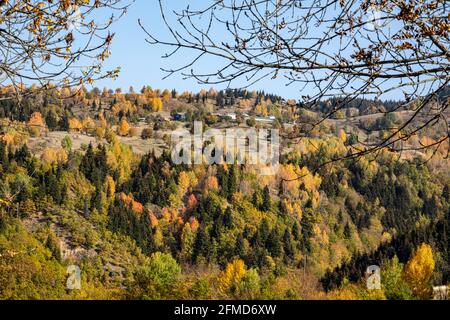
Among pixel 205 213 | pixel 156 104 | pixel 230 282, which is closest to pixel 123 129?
pixel 156 104

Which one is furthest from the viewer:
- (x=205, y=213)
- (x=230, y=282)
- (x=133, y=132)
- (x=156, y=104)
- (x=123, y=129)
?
(x=156, y=104)

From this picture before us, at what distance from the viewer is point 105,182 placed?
112 meters

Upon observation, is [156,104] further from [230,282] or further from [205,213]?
[230,282]

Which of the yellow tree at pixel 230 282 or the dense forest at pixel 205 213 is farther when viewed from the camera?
the dense forest at pixel 205 213

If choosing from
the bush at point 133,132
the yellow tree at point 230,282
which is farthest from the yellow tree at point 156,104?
the yellow tree at point 230,282

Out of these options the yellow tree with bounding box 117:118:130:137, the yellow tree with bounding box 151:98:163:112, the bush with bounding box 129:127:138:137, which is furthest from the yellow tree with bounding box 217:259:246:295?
→ the yellow tree with bounding box 151:98:163:112

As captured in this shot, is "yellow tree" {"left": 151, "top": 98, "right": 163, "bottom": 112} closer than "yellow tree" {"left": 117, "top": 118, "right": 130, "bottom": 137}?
No

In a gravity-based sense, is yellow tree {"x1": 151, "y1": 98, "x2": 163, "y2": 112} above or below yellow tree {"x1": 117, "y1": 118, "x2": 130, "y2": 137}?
above

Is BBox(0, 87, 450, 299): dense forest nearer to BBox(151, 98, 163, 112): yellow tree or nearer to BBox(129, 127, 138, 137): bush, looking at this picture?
BBox(129, 127, 138, 137): bush

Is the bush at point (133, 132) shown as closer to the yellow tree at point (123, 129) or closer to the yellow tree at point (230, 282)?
the yellow tree at point (123, 129)
